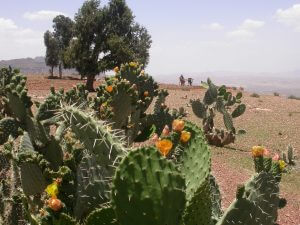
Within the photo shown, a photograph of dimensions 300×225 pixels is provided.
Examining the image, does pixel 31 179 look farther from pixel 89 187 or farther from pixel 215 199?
pixel 215 199

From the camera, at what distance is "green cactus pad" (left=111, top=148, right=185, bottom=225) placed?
2.09 meters

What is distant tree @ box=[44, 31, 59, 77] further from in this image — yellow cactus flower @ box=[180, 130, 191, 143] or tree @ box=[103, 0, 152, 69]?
yellow cactus flower @ box=[180, 130, 191, 143]

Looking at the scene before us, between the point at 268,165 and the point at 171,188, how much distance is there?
1.15 meters

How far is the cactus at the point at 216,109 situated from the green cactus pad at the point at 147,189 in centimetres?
1109

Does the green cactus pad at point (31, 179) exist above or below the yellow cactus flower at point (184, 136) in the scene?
below

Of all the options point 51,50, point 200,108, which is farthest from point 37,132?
point 51,50

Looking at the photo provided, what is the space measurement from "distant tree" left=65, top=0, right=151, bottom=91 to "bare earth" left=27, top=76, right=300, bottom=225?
15.2 ft

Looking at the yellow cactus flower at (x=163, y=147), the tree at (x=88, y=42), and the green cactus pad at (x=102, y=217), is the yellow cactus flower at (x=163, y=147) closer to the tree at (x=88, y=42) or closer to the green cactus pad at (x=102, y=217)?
the green cactus pad at (x=102, y=217)

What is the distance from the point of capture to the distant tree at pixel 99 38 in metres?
29.4

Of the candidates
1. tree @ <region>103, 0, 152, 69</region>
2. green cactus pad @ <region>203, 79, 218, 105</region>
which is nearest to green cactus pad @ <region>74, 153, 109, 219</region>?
green cactus pad @ <region>203, 79, 218, 105</region>

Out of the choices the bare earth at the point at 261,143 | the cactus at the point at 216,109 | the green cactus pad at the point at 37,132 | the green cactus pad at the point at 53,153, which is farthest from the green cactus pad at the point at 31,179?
the cactus at the point at 216,109

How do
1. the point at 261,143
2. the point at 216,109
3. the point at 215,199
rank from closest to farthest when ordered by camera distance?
the point at 215,199 < the point at 216,109 < the point at 261,143

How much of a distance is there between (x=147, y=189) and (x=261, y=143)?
44.6 feet

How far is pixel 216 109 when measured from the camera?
13.6 meters
